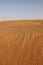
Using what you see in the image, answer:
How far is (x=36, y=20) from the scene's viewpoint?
1.54 metres

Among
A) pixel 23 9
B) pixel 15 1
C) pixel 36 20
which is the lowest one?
pixel 36 20

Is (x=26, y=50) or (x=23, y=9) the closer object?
(x=26, y=50)

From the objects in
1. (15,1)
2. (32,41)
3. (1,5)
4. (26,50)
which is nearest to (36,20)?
(15,1)

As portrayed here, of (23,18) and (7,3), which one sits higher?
(7,3)

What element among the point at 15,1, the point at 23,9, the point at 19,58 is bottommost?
the point at 19,58

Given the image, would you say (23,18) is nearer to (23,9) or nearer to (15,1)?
(23,9)

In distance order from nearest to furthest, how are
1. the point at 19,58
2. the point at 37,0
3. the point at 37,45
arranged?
the point at 19,58
the point at 37,45
the point at 37,0

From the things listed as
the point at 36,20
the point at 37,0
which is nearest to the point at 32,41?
the point at 36,20

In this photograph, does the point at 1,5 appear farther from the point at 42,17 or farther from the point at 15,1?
the point at 42,17

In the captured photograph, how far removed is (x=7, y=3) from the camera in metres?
1.54

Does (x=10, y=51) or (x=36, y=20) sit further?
(x=36, y=20)

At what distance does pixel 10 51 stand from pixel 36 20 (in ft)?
2.91

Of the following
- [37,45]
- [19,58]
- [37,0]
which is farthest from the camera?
[37,0]

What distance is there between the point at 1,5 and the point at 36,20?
52cm
